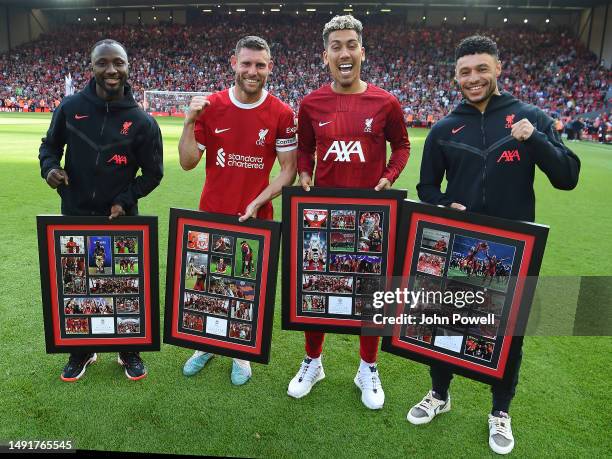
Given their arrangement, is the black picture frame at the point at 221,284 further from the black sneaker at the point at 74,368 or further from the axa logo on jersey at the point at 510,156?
the axa logo on jersey at the point at 510,156

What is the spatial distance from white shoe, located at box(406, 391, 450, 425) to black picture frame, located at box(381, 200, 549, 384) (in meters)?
0.32

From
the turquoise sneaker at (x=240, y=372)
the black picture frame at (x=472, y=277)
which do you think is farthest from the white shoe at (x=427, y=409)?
the turquoise sneaker at (x=240, y=372)

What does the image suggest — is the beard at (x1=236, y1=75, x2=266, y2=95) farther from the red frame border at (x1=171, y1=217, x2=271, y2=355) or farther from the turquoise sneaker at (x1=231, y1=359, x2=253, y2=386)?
the turquoise sneaker at (x1=231, y1=359, x2=253, y2=386)

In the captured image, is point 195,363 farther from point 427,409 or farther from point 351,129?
point 351,129

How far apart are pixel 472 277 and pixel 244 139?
1.68m

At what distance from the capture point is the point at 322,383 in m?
3.40

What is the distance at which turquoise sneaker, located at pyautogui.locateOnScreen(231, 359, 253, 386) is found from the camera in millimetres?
3322

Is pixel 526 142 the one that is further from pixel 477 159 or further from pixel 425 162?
pixel 425 162

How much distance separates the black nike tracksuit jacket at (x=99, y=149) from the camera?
3119 mm

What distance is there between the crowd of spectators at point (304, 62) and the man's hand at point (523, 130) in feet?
103

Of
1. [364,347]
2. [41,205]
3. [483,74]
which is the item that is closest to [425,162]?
[483,74]

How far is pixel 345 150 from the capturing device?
3121mm

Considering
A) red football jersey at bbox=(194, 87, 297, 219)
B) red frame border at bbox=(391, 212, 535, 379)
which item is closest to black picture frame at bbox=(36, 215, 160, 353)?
red football jersey at bbox=(194, 87, 297, 219)

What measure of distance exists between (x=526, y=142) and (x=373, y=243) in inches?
40.3
